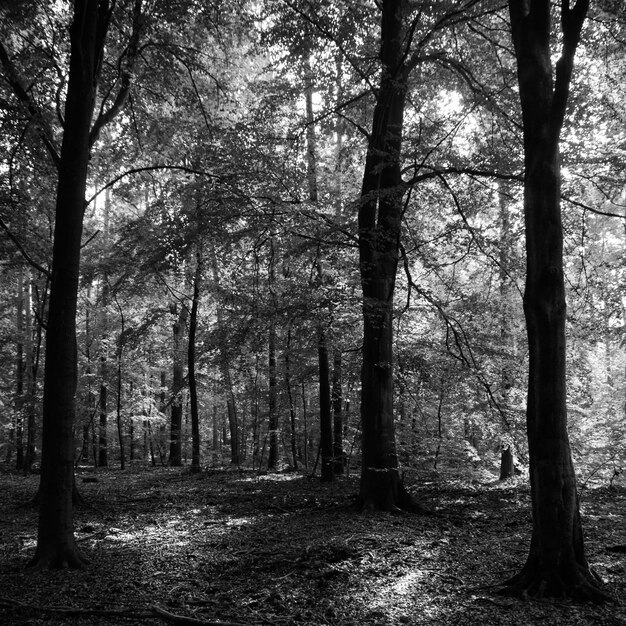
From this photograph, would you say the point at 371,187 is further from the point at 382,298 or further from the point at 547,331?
the point at 547,331

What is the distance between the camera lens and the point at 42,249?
33.8 feet

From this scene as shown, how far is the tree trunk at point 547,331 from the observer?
4.07 m

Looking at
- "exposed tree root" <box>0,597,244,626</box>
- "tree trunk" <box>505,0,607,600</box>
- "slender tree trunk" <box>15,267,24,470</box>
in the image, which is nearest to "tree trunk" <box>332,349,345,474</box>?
"tree trunk" <box>505,0,607,600</box>

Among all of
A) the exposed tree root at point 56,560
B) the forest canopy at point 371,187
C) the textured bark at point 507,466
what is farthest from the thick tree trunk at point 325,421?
the exposed tree root at point 56,560

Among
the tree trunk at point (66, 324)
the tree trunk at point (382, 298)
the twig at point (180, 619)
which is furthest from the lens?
the tree trunk at point (382, 298)

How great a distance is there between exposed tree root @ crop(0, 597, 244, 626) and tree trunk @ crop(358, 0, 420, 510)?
4.73 meters

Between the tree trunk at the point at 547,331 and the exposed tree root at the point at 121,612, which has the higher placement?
the tree trunk at the point at 547,331

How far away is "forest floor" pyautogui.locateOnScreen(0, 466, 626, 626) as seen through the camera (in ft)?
13.0

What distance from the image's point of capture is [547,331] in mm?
4199

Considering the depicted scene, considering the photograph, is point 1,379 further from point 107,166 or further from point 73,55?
point 73,55

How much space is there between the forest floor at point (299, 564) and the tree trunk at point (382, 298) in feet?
2.16

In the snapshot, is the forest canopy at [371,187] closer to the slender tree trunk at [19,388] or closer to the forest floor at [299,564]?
the forest floor at [299,564]

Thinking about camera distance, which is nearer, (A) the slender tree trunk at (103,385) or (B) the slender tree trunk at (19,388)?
(B) the slender tree trunk at (19,388)

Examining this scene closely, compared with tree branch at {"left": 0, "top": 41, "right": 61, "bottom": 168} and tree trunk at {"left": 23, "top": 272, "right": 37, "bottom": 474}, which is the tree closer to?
tree branch at {"left": 0, "top": 41, "right": 61, "bottom": 168}
